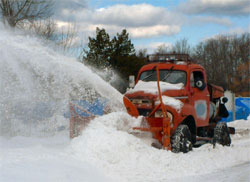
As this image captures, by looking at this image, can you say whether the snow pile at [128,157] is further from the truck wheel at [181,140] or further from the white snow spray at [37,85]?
the white snow spray at [37,85]

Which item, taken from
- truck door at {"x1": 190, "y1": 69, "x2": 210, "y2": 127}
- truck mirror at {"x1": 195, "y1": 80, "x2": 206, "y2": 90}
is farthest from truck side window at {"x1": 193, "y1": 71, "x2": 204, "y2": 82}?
truck mirror at {"x1": 195, "y1": 80, "x2": 206, "y2": 90}

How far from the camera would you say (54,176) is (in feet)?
18.5

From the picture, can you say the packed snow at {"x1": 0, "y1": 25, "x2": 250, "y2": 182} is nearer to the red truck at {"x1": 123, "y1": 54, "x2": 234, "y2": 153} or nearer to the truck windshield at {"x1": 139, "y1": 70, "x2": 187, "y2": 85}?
the red truck at {"x1": 123, "y1": 54, "x2": 234, "y2": 153}

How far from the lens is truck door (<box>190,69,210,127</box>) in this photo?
9.22m

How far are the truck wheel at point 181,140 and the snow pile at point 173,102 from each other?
0.44 meters

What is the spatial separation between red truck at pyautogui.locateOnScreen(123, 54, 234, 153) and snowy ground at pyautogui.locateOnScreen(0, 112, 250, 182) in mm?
408

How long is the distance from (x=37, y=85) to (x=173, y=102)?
191 inches

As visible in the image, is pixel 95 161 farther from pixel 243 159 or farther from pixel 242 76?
pixel 242 76

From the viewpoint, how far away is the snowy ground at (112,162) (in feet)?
19.1

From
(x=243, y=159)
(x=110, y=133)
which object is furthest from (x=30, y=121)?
(x=243, y=159)

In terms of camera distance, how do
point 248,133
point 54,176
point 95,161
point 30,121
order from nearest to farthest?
point 54,176 → point 95,161 → point 30,121 → point 248,133

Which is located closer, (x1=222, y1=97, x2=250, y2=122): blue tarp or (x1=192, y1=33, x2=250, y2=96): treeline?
(x1=222, y1=97, x2=250, y2=122): blue tarp

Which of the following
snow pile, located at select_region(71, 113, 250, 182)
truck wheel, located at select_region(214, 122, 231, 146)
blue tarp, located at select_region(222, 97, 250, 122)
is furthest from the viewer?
blue tarp, located at select_region(222, 97, 250, 122)

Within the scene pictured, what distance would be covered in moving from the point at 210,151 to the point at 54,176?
431 cm
